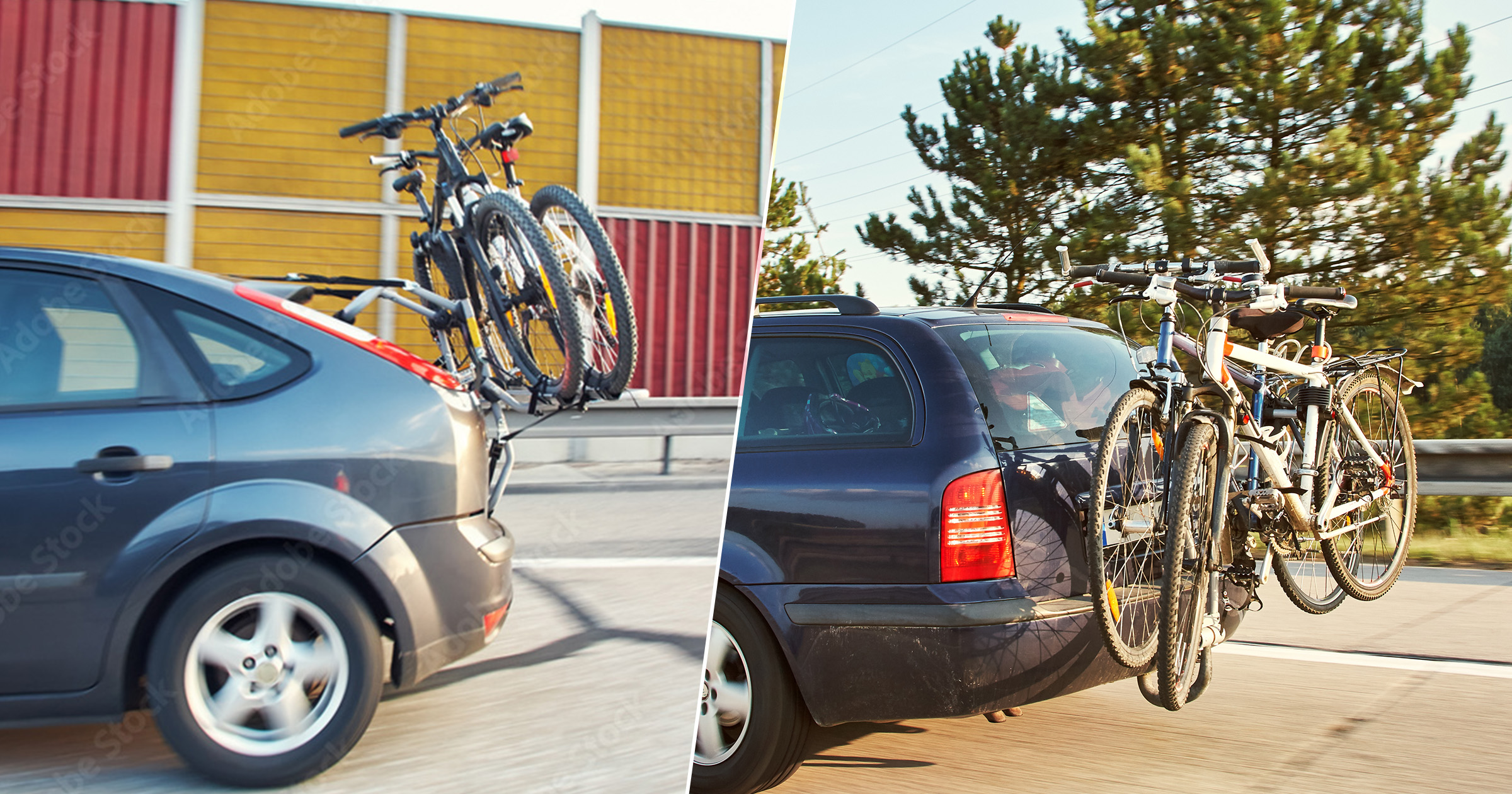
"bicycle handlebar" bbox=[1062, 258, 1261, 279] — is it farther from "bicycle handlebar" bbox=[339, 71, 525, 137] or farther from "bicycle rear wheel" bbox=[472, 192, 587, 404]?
"bicycle handlebar" bbox=[339, 71, 525, 137]

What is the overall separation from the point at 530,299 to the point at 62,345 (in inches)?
38.0

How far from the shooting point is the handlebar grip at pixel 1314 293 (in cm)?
249

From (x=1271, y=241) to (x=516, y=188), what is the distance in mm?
1761

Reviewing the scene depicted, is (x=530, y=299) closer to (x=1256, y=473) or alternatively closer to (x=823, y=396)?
(x=823, y=396)

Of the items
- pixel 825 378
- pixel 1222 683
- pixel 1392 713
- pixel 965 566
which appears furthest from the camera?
pixel 1222 683

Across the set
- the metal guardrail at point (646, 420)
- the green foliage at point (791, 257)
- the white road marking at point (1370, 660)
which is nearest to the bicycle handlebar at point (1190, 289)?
the green foliage at point (791, 257)

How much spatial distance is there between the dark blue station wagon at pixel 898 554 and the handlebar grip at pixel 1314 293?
534mm

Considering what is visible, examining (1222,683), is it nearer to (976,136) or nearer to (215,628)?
(976,136)

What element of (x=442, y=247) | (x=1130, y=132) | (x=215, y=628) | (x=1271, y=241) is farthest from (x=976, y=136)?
(x=215, y=628)

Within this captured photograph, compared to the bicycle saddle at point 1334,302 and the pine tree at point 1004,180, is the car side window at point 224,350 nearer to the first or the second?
the pine tree at point 1004,180

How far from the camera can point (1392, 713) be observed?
9.43ft

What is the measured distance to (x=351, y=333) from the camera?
8.12ft

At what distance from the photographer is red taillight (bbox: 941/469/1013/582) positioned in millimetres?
2209

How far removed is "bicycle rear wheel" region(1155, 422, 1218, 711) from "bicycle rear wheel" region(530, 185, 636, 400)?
4.12 feet
